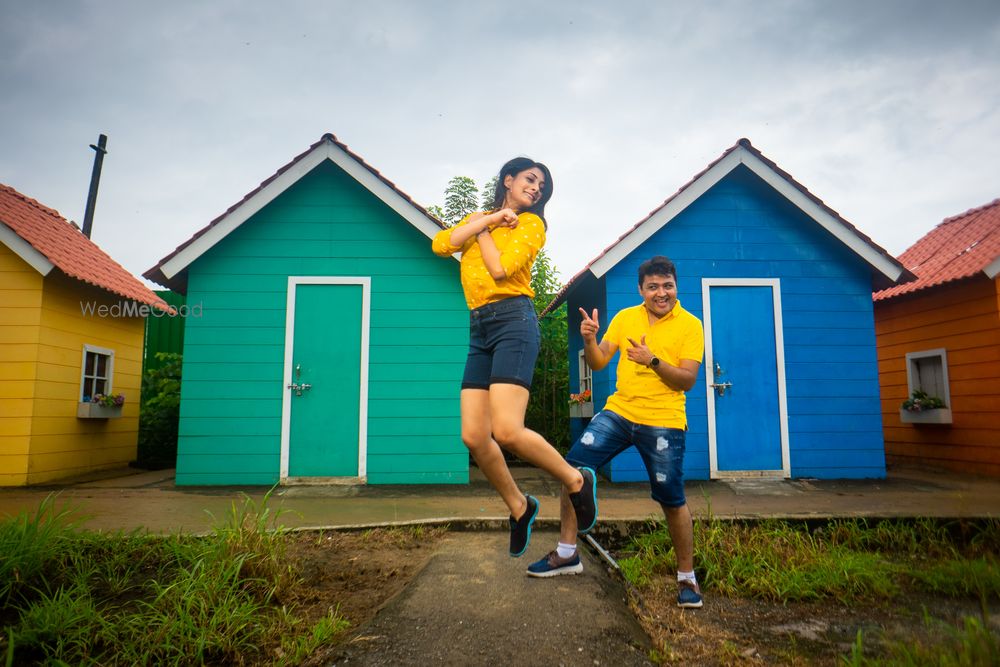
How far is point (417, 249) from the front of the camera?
22.5ft

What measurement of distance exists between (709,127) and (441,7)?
4.06m

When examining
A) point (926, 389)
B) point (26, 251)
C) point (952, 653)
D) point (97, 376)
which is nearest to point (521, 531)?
point (952, 653)

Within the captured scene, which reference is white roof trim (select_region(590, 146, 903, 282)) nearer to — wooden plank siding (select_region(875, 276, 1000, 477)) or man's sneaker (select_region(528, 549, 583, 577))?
wooden plank siding (select_region(875, 276, 1000, 477))

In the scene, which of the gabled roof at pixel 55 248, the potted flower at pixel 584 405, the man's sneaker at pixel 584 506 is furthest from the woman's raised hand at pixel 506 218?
the gabled roof at pixel 55 248

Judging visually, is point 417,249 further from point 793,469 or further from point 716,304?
point 793,469

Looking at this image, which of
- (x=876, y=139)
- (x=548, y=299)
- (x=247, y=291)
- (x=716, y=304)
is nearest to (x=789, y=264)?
(x=716, y=304)

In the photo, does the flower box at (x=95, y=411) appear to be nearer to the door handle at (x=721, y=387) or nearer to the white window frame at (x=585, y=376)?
the white window frame at (x=585, y=376)

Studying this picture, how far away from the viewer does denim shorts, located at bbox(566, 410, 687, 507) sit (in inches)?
100

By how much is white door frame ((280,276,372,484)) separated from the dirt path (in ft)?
12.2

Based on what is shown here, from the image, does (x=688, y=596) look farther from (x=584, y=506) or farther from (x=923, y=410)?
(x=923, y=410)

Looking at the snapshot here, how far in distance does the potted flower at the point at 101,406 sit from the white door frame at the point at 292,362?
10.9 feet

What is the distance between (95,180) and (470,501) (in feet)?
47.0

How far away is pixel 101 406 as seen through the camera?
25.7 ft

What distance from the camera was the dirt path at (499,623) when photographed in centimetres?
195
